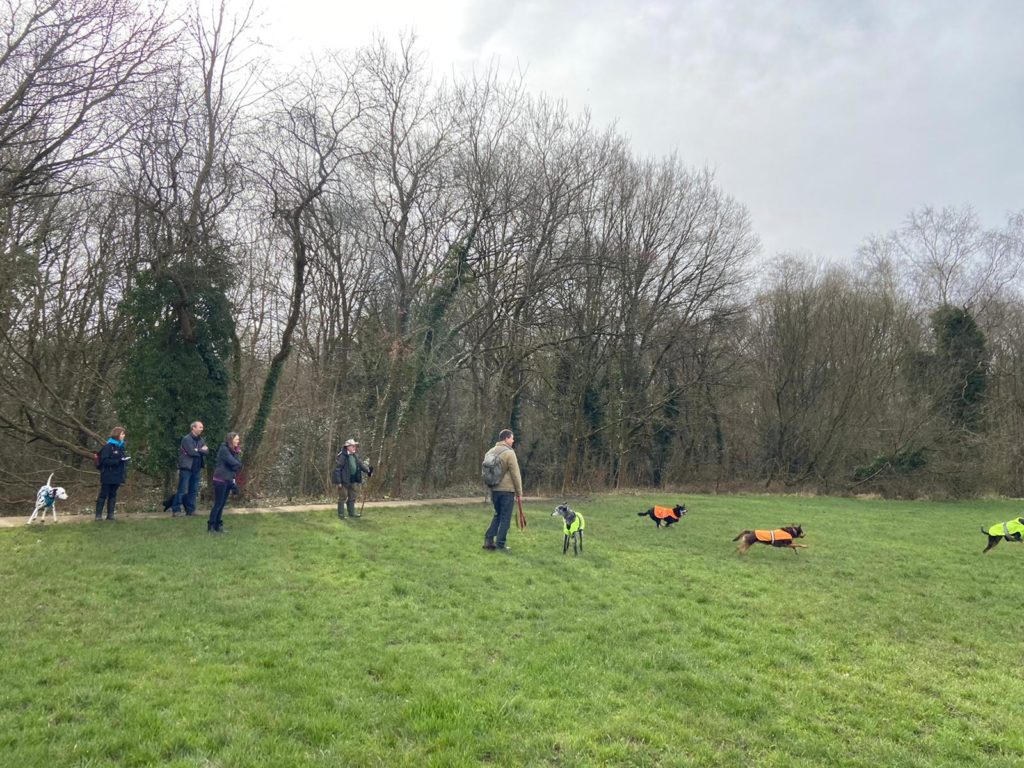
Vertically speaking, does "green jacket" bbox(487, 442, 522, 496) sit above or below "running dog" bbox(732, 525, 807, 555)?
above

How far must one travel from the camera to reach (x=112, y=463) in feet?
37.2

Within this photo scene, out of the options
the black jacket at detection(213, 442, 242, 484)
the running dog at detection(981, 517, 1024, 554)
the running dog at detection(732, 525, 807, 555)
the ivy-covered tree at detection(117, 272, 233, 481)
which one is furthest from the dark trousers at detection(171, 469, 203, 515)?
the running dog at detection(981, 517, 1024, 554)

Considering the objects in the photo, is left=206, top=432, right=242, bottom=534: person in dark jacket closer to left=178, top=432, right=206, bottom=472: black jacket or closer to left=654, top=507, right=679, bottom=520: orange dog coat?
left=178, top=432, right=206, bottom=472: black jacket

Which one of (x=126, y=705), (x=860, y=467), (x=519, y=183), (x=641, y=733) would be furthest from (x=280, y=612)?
(x=860, y=467)

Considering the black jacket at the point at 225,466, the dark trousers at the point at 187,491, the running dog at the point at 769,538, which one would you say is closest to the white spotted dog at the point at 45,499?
the dark trousers at the point at 187,491

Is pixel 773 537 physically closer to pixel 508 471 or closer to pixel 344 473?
pixel 508 471

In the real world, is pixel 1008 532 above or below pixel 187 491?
below

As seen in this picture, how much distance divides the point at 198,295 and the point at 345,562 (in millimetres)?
9377

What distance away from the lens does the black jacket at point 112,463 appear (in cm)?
1123

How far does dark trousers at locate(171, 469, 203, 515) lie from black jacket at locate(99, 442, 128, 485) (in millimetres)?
1106

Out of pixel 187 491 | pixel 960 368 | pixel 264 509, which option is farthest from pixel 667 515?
pixel 960 368

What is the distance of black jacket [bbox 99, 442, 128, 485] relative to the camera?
11.2 metres

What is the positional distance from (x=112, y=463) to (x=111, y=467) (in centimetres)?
10

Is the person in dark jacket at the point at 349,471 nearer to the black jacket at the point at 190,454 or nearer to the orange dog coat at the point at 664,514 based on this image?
the black jacket at the point at 190,454
